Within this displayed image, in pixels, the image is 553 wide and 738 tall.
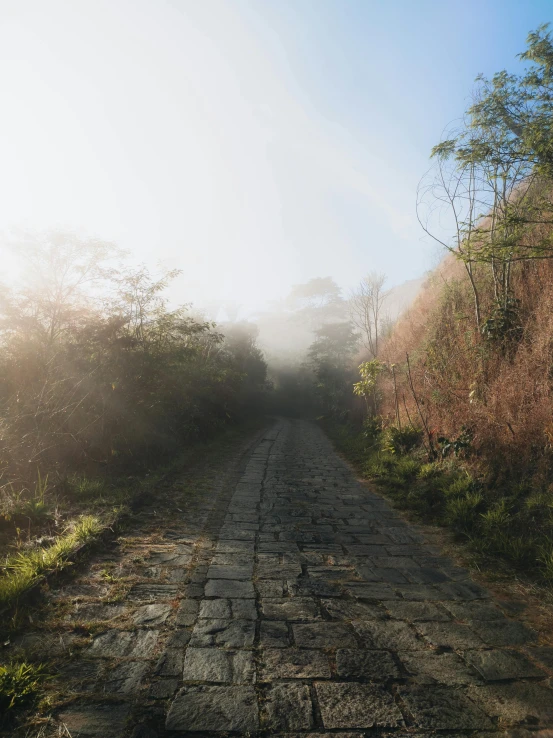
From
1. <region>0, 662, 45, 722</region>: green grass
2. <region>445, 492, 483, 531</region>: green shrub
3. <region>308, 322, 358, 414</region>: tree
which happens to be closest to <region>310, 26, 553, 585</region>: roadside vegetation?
<region>445, 492, 483, 531</region>: green shrub

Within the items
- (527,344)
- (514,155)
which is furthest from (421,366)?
(514,155)

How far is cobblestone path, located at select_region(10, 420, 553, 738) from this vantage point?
1.89 metres

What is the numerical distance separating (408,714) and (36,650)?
2.03m

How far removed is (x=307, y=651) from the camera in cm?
240

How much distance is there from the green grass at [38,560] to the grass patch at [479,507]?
377 cm

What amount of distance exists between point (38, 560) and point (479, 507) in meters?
4.75

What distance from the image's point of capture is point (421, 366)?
30.2 ft

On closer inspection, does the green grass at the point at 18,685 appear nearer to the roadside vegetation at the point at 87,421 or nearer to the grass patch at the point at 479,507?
the roadside vegetation at the point at 87,421

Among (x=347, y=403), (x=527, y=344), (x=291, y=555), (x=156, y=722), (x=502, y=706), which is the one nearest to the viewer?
(x=156, y=722)

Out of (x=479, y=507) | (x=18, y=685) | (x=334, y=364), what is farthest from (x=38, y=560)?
(x=334, y=364)

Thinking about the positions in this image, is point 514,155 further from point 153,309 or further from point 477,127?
point 153,309

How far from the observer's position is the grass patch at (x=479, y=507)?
380 cm

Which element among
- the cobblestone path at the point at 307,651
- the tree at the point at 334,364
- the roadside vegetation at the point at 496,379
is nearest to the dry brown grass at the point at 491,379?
the roadside vegetation at the point at 496,379

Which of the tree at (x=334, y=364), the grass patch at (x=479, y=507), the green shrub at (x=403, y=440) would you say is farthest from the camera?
the tree at (x=334, y=364)
